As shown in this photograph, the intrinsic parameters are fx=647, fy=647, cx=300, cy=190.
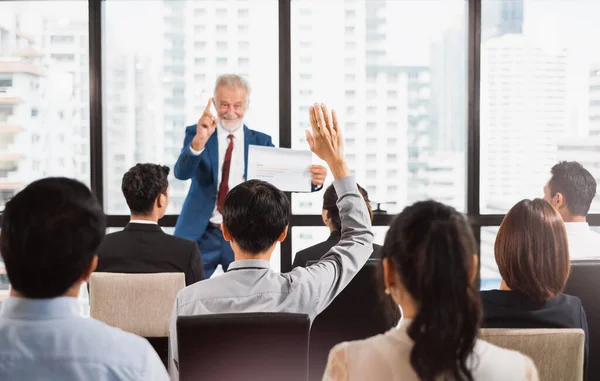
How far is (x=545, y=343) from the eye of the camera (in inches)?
61.9

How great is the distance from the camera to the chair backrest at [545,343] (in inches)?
61.7

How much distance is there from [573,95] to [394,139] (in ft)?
4.22

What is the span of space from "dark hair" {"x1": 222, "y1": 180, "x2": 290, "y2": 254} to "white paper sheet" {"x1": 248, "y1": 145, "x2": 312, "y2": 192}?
1779mm

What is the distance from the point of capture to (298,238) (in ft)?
14.8

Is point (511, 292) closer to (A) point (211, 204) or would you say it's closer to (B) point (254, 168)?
(B) point (254, 168)

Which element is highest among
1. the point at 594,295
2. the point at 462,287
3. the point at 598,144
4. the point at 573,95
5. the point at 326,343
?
the point at 573,95

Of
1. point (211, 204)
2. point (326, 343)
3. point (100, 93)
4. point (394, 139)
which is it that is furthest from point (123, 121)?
point (326, 343)

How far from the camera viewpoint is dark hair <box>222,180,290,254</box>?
179cm

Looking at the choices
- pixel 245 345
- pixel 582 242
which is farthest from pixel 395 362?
pixel 582 242

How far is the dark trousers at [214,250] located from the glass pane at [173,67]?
1.97ft

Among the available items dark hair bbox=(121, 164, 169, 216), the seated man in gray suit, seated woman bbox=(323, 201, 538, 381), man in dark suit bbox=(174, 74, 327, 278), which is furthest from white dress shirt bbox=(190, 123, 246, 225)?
seated woman bbox=(323, 201, 538, 381)

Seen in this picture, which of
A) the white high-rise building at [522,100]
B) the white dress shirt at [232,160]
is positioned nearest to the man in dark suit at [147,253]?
the white dress shirt at [232,160]

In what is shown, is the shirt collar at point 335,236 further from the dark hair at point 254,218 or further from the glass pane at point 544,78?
the glass pane at point 544,78

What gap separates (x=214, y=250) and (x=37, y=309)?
9.44ft
